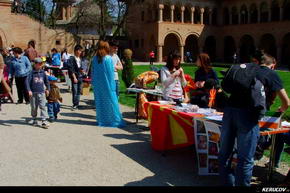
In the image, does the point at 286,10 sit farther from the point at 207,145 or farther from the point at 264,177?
the point at 207,145

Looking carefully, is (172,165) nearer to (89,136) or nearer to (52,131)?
(89,136)

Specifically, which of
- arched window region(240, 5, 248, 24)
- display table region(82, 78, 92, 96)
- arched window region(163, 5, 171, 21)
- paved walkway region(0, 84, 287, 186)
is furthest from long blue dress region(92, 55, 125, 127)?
arched window region(240, 5, 248, 24)

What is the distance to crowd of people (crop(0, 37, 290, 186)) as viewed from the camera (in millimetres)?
4062

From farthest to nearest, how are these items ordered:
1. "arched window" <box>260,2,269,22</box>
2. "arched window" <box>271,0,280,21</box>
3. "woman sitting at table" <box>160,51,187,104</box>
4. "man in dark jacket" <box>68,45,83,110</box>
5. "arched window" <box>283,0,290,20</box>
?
A: "arched window" <box>260,2,269,22</box> → "arched window" <box>271,0,280,21</box> → "arched window" <box>283,0,290,20</box> → "man in dark jacket" <box>68,45,83,110</box> → "woman sitting at table" <box>160,51,187,104</box>

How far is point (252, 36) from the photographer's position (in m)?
43.5

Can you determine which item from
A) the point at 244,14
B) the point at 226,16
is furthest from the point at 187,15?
the point at 244,14

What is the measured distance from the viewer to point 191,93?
7.05 meters

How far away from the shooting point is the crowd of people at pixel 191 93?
4062 millimetres

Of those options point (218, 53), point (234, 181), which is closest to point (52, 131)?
point (234, 181)

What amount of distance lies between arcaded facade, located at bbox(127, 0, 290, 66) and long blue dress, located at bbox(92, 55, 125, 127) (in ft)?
111

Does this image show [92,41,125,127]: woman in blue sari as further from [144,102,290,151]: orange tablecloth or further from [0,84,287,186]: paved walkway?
[144,102,290,151]: orange tablecloth

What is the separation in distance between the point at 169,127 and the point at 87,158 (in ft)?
4.81

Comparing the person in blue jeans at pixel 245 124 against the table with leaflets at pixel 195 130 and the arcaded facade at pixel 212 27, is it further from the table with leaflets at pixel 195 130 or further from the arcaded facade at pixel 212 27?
the arcaded facade at pixel 212 27

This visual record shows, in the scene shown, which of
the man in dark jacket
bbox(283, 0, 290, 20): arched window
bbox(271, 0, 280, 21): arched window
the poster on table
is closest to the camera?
the poster on table
